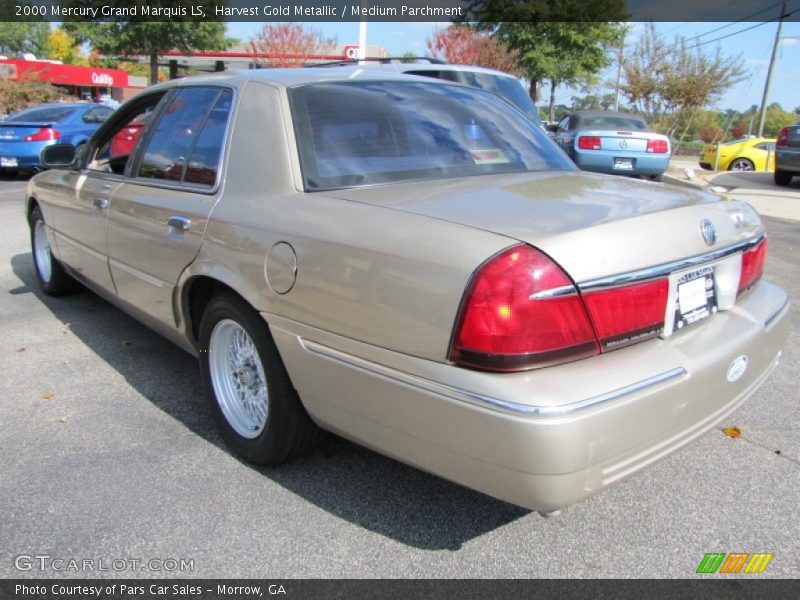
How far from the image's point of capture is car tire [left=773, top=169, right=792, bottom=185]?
14.5 meters

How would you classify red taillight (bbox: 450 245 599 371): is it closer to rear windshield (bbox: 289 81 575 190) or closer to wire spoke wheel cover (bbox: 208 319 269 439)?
rear windshield (bbox: 289 81 575 190)

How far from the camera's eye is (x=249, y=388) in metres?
2.93

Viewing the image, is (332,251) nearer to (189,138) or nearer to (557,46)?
(189,138)

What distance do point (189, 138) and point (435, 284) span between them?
5.99ft

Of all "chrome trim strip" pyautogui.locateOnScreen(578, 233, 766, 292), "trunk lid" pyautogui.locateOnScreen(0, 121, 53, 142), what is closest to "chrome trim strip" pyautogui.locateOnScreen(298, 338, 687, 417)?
"chrome trim strip" pyautogui.locateOnScreen(578, 233, 766, 292)

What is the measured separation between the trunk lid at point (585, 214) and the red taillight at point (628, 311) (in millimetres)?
64

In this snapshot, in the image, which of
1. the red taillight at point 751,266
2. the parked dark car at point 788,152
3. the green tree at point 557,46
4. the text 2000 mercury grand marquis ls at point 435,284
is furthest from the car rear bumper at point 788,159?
the red taillight at point 751,266

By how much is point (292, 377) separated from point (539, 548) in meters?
1.06

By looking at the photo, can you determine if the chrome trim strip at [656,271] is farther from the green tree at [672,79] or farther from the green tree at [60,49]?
the green tree at [60,49]

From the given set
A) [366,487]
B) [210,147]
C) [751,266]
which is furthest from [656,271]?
[210,147]

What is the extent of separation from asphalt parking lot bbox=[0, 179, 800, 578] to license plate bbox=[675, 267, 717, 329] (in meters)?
0.67

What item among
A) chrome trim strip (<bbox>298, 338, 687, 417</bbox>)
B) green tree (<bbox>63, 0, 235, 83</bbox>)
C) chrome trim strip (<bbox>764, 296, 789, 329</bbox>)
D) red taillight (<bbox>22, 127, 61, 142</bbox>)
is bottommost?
red taillight (<bbox>22, 127, 61, 142</bbox>)

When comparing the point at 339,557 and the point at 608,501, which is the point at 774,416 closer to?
the point at 608,501

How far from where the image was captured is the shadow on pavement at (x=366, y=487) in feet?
8.14
